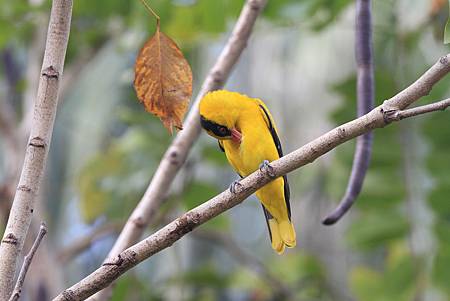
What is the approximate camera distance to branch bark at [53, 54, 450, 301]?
1007 millimetres

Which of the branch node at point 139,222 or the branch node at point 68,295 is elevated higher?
the branch node at point 139,222

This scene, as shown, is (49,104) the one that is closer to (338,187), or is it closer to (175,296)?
(338,187)

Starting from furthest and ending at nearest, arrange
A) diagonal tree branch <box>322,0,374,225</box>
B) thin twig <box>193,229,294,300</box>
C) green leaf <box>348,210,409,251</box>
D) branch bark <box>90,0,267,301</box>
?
1. thin twig <box>193,229,294,300</box>
2. green leaf <box>348,210,409,251</box>
3. branch bark <box>90,0,267,301</box>
4. diagonal tree branch <box>322,0,374,225</box>

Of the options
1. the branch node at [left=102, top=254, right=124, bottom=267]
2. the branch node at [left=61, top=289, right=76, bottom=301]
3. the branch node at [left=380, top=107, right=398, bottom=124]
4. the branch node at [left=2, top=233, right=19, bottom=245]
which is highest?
the branch node at [left=2, top=233, right=19, bottom=245]

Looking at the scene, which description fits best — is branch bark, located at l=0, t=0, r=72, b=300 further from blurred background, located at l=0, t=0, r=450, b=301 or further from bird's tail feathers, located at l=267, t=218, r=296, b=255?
blurred background, located at l=0, t=0, r=450, b=301

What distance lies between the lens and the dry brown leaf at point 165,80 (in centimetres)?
119

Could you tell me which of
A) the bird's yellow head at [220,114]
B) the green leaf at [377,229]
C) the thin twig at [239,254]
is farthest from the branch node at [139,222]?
the green leaf at [377,229]

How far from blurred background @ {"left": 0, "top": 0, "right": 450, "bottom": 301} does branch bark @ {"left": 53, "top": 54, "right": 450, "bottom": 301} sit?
1.14 m

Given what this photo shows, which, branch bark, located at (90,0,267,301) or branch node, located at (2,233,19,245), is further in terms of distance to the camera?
branch bark, located at (90,0,267,301)

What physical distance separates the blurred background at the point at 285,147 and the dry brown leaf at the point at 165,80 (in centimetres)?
97

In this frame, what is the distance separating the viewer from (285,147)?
158 inches

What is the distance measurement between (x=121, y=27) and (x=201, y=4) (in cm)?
69

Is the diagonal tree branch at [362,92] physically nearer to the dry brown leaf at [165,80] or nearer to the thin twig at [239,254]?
the dry brown leaf at [165,80]

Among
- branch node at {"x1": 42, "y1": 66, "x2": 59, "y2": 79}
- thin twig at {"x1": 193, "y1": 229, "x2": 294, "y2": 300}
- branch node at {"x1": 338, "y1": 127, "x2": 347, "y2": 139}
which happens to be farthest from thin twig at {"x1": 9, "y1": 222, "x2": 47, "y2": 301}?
thin twig at {"x1": 193, "y1": 229, "x2": 294, "y2": 300}
